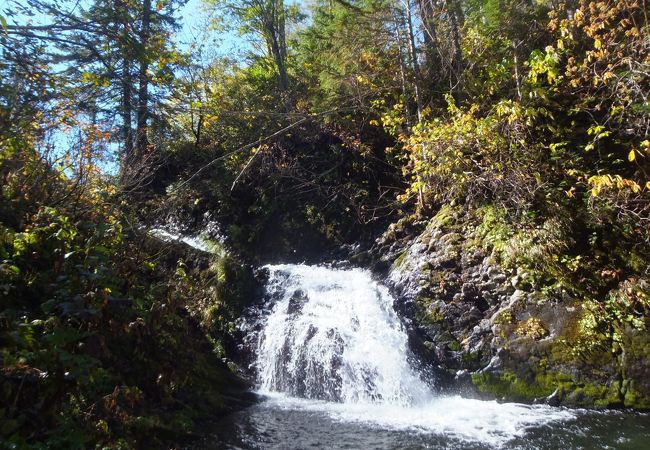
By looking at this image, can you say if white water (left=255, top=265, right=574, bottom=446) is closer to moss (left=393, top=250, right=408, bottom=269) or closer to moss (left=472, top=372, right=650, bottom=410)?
moss (left=472, top=372, right=650, bottom=410)

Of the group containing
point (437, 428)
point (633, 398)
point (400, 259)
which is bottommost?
point (437, 428)

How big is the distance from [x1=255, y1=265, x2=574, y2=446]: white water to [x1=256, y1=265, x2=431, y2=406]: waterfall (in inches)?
0.6

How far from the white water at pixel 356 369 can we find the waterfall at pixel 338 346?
2 centimetres

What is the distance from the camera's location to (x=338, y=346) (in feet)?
25.1

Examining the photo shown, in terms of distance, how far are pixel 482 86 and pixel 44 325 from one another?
9.25 m

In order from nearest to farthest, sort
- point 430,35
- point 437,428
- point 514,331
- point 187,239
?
point 437,428, point 514,331, point 430,35, point 187,239

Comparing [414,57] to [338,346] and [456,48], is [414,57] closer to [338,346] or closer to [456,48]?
[456,48]

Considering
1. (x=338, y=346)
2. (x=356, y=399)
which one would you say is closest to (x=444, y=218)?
(x=338, y=346)

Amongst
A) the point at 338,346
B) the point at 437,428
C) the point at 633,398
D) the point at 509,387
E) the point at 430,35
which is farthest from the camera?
the point at 430,35

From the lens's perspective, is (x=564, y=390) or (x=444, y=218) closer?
(x=564, y=390)

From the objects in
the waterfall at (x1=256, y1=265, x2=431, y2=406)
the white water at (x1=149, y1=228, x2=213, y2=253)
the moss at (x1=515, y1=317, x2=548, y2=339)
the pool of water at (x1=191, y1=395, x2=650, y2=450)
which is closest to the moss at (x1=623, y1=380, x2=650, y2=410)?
the pool of water at (x1=191, y1=395, x2=650, y2=450)

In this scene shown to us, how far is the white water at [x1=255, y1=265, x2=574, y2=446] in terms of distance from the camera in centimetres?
570

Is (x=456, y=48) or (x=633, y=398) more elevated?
(x=456, y=48)

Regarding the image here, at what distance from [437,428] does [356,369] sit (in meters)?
1.99
